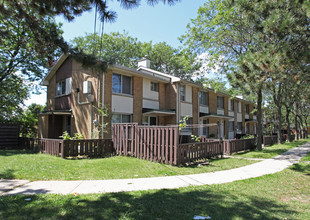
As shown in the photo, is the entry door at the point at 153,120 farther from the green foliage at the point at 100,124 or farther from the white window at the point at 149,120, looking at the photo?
the green foliage at the point at 100,124

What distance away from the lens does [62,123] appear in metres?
18.1

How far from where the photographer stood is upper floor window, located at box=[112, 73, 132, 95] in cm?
1534

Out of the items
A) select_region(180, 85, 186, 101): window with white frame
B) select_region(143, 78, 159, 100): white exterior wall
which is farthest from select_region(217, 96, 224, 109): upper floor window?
select_region(143, 78, 159, 100): white exterior wall

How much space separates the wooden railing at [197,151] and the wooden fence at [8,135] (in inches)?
475

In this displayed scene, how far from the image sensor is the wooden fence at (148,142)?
9562 millimetres

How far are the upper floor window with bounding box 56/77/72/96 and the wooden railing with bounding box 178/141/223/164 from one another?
35.3ft

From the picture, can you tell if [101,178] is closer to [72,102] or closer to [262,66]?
[262,66]

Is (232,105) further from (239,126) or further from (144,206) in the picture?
(144,206)

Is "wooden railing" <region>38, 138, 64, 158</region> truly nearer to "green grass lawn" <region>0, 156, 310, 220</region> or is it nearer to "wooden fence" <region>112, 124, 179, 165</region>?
"wooden fence" <region>112, 124, 179, 165</region>

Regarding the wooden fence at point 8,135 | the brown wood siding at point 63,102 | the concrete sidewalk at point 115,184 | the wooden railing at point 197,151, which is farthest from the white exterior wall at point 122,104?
the concrete sidewalk at point 115,184

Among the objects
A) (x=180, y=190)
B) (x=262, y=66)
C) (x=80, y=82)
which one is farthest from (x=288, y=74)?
(x=80, y=82)

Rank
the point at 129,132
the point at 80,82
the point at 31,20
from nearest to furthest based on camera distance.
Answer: the point at 31,20 < the point at 129,132 < the point at 80,82

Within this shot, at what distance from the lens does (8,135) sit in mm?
15141

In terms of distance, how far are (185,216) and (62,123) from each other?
16.2m
